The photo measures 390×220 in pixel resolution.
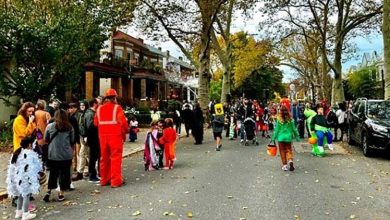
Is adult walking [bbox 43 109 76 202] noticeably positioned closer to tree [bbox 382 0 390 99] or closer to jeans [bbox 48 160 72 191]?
jeans [bbox 48 160 72 191]

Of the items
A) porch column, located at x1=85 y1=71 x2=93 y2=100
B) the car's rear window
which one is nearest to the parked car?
the car's rear window

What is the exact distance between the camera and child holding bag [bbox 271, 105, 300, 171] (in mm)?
12117

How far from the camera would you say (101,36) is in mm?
Answer: 20344

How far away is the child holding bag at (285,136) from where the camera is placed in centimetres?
1212

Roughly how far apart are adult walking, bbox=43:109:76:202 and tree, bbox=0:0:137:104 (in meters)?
9.82

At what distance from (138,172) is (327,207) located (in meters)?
5.53

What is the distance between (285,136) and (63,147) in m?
A: 5.52

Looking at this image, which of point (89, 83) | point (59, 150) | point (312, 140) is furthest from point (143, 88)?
A: point (59, 150)

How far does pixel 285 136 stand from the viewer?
480 inches

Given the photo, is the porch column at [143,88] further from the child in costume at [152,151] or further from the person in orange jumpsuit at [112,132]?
the person in orange jumpsuit at [112,132]

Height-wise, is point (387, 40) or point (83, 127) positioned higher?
point (387, 40)

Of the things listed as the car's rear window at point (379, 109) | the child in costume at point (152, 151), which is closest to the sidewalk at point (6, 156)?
the child in costume at point (152, 151)

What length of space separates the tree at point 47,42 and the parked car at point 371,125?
10.4m

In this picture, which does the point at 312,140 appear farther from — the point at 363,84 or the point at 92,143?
the point at 363,84
